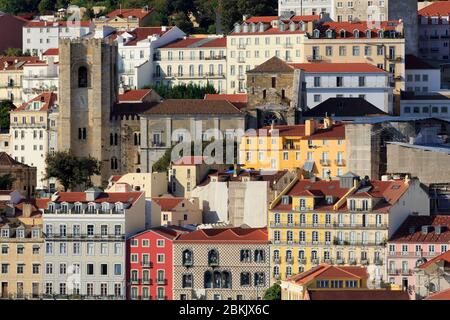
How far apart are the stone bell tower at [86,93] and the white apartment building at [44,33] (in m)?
18.7

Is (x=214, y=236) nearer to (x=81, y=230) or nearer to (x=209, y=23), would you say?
(x=81, y=230)

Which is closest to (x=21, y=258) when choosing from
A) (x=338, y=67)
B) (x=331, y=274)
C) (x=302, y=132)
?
(x=302, y=132)

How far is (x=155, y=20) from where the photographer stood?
8738cm

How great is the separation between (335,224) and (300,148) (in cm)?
1293

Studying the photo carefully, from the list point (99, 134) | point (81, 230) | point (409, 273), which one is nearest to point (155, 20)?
point (99, 134)

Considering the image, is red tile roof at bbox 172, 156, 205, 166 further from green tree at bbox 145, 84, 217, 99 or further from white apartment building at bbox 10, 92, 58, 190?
green tree at bbox 145, 84, 217, 99

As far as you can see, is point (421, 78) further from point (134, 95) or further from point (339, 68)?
point (134, 95)

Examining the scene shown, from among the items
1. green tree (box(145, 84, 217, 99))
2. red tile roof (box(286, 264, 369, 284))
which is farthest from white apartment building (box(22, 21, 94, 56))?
red tile roof (box(286, 264, 369, 284))

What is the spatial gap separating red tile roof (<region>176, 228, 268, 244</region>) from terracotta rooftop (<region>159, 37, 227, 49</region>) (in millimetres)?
29761

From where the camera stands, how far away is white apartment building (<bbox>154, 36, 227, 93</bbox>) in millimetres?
73062

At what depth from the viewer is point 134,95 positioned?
6819 cm

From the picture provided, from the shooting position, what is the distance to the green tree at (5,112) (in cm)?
7350

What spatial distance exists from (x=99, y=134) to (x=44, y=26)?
77.7 feet

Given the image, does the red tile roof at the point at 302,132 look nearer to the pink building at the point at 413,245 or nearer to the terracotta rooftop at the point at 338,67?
the terracotta rooftop at the point at 338,67
